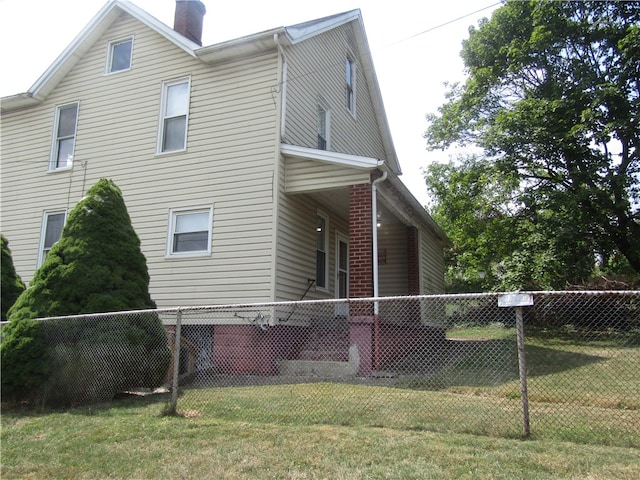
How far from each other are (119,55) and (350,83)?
6.17 m

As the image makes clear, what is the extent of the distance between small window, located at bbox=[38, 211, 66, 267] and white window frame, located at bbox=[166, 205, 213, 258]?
329cm

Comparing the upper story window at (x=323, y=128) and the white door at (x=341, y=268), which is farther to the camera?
the white door at (x=341, y=268)

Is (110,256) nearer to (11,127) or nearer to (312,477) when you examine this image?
(312,477)

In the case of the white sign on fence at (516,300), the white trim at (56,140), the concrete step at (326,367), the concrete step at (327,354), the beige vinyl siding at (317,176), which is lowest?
the concrete step at (326,367)

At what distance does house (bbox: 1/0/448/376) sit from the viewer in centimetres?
959

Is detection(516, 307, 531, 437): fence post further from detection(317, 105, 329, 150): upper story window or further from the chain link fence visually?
detection(317, 105, 329, 150): upper story window

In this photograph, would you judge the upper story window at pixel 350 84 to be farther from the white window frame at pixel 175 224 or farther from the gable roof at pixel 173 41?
the white window frame at pixel 175 224

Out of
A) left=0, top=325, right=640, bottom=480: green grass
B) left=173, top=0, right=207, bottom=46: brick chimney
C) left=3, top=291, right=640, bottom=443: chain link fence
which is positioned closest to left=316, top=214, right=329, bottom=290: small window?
left=3, top=291, right=640, bottom=443: chain link fence

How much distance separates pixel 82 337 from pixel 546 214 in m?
14.7

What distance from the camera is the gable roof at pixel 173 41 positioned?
33.1ft

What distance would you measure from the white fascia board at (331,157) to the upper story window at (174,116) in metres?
2.72


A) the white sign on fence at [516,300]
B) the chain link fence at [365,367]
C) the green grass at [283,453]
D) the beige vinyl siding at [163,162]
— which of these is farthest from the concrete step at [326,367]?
the white sign on fence at [516,300]

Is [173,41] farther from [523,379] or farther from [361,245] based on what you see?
[523,379]

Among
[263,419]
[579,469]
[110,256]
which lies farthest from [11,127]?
[579,469]
